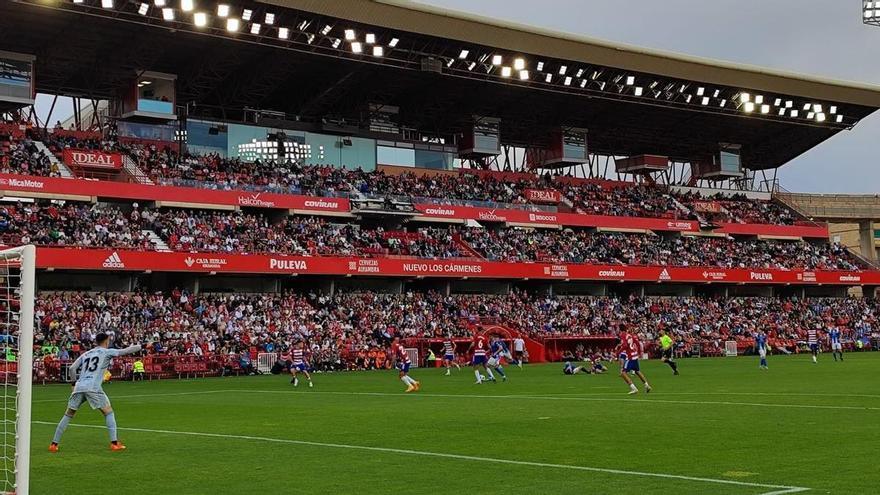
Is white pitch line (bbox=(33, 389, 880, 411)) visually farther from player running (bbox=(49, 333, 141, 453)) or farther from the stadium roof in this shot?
the stadium roof

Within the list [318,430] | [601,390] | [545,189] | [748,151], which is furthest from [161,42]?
[748,151]

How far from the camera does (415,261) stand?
2467 inches

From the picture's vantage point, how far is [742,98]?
80.7m

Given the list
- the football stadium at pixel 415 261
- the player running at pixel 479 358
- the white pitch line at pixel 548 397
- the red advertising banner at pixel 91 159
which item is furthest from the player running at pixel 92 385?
the red advertising banner at pixel 91 159

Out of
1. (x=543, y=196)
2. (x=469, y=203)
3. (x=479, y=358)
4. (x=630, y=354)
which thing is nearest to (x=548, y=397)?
(x=630, y=354)

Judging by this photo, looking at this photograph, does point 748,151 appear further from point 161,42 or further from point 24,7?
point 24,7

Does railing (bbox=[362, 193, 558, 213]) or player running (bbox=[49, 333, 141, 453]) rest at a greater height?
railing (bbox=[362, 193, 558, 213])

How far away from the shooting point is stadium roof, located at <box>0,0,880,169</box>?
185 feet

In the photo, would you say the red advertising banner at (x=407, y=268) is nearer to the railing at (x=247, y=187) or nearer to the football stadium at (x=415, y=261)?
the football stadium at (x=415, y=261)

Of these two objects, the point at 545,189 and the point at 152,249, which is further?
the point at 545,189

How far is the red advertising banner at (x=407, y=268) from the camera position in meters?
50.8

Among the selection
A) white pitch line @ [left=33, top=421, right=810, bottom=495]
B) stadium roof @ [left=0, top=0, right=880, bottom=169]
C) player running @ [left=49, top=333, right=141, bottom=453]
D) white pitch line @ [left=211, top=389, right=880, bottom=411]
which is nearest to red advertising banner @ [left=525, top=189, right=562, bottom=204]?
stadium roof @ [left=0, top=0, right=880, bottom=169]

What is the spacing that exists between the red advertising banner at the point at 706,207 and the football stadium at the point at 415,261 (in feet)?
1.61

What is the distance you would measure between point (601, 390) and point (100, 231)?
106ft
